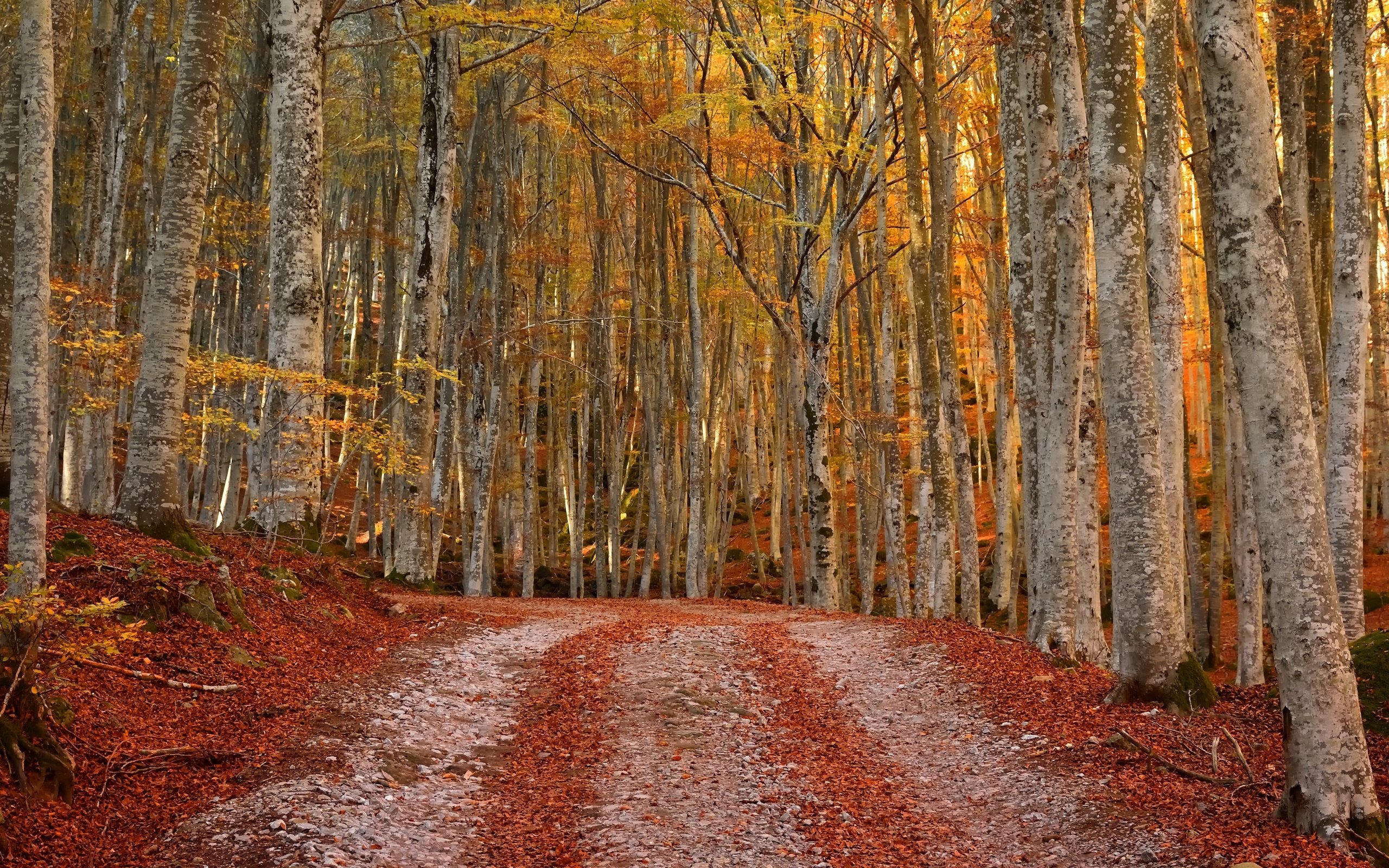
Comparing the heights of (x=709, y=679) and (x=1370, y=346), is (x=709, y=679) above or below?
below

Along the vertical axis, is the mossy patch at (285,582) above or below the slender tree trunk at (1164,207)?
below

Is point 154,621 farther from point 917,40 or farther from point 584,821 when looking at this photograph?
point 917,40

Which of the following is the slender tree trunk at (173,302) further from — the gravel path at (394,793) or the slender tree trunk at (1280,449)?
the slender tree trunk at (1280,449)

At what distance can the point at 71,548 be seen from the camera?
283 inches

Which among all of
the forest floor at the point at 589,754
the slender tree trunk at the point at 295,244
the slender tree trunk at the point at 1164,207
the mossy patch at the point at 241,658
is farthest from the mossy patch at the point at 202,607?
the slender tree trunk at the point at 1164,207

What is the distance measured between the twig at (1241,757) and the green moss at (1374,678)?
1233 mm

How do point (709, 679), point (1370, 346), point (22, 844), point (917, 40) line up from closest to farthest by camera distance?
point (22, 844) → point (709, 679) → point (917, 40) → point (1370, 346)

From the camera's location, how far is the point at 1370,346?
19.9 metres

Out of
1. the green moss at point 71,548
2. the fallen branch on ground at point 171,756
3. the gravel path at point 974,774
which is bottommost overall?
the gravel path at point 974,774

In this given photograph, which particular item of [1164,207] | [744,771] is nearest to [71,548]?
[744,771]

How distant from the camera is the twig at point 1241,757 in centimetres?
545

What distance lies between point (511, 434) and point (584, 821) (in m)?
19.0

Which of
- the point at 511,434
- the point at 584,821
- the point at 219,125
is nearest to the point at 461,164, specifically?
the point at 511,434

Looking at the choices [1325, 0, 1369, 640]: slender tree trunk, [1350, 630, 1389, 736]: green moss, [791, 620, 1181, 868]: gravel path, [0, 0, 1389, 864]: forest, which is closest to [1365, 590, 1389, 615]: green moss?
[0, 0, 1389, 864]: forest
